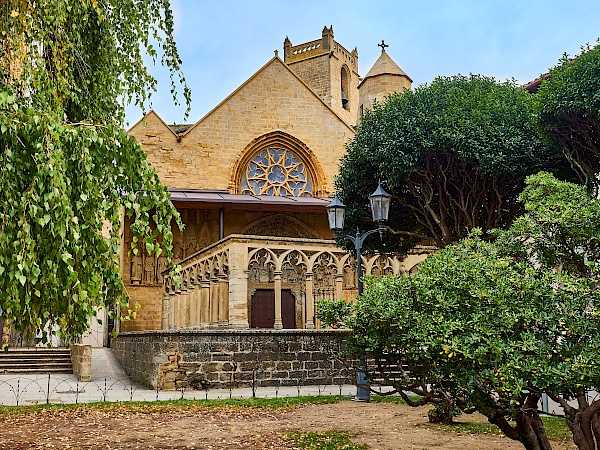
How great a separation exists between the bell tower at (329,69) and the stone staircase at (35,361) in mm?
27279

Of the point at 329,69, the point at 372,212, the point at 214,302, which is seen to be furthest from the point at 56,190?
the point at 329,69

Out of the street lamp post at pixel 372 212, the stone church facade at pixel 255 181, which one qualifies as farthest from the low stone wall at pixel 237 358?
the stone church facade at pixel 255 181

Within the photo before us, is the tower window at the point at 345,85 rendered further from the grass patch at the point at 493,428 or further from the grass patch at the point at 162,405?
the grass patch at the point at 493,428

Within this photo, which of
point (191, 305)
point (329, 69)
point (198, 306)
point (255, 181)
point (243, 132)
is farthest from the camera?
point (329, 69)

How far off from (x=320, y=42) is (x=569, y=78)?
3333 centimetres

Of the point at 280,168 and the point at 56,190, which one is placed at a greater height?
the point at 280,168

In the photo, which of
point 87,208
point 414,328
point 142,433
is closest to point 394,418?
point 142,433

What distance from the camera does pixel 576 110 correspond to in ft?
31.8

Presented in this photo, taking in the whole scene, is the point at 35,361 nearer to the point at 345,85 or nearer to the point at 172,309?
the point at 172,309

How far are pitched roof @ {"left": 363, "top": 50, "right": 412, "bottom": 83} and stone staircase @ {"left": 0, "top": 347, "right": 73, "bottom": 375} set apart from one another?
15.8 meters

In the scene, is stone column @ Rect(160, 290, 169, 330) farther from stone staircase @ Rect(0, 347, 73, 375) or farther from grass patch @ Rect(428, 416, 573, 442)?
grass patch @ Rect(428, 416, 573, 442)

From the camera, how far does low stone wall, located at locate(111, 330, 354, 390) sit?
12.1 meters

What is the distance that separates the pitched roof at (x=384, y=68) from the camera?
25031 mm

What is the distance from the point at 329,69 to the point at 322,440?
36.0 m
